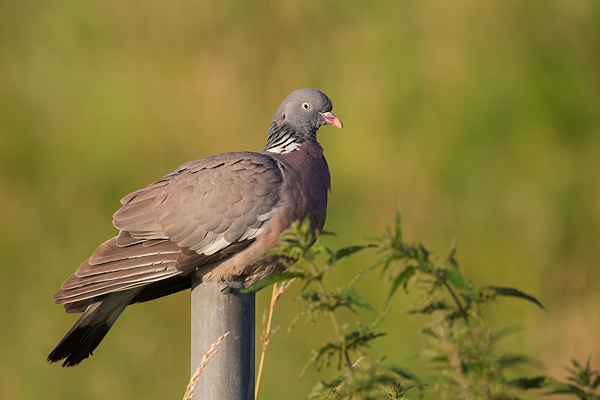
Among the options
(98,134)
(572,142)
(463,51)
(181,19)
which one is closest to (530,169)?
(572,142)

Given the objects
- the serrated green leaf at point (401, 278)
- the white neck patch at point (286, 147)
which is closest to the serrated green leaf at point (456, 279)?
the serrated green leaf at point (401, 278)

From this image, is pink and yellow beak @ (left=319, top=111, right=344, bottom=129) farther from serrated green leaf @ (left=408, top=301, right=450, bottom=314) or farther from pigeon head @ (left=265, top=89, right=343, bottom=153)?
serrated green leaf @ (left=408, top=301, right=450, bottom=314)

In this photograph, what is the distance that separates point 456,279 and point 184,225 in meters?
2.06

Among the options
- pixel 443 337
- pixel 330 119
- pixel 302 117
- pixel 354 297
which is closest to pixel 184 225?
pixel 302 117

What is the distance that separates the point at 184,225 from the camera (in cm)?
347

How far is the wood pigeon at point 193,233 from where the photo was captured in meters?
3.34

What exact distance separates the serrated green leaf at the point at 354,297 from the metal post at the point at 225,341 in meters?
1.18

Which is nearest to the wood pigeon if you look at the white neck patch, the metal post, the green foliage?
the white neck patch

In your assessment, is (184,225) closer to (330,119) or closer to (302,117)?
(302,117)

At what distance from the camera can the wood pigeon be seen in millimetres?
3342

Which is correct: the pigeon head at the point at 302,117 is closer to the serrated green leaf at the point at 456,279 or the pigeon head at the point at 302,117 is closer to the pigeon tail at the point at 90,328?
the pigeon tail at the point at 90,328

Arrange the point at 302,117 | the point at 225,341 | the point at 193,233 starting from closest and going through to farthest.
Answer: the point at 225,341
the point at 193,233
the point at 302,117

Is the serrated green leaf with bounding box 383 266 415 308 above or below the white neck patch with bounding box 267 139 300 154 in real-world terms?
below

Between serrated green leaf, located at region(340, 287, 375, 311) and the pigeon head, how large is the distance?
239 centimetres
